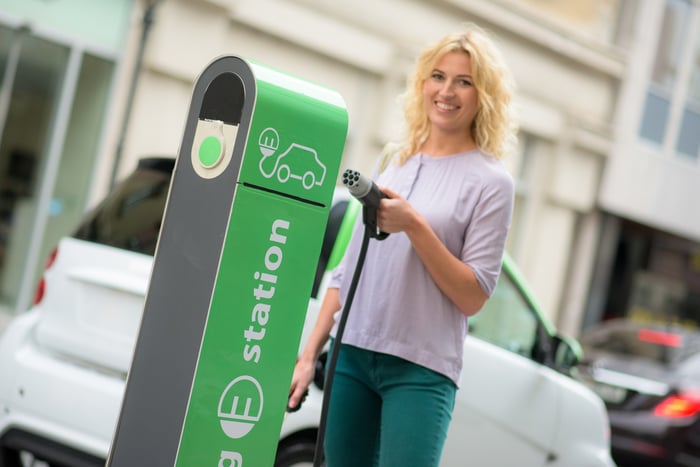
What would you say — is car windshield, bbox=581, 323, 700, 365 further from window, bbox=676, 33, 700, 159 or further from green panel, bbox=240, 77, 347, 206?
window, bbox=676, 33, 700, 159

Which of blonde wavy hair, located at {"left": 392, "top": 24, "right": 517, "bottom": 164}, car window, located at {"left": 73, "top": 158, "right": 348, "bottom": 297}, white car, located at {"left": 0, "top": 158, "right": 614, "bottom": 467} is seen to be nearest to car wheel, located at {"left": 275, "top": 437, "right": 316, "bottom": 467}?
white car, located at {"left": 0, "top": 158, "right": 614, "bottom": 467}

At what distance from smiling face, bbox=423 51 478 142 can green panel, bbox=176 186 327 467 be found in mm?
552

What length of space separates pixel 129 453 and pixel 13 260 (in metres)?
8.20

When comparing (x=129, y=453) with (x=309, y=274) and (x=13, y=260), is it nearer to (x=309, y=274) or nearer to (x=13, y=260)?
(x=309, y=274)

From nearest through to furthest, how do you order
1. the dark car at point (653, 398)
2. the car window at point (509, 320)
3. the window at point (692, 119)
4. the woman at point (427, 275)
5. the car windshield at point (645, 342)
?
the woman at point (427, 275) < the car window at point (509, 320) < the dark car at point (653, 398) < the car windshield at point (645, 342) < the window at point (692, 119)

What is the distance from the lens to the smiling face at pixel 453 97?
3.14 meters

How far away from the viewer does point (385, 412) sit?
118 inches

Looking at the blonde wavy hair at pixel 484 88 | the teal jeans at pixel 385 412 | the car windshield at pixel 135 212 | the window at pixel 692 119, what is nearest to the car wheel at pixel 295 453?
the car windshield at pixel 135 212

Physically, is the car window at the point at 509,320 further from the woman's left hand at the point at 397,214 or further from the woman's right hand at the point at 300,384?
the woman's left hand at the point at 397,214

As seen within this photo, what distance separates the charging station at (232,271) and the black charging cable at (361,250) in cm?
8

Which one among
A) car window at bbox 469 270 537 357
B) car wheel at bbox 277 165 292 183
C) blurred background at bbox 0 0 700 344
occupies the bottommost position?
car window at bbox 469 270 537 357

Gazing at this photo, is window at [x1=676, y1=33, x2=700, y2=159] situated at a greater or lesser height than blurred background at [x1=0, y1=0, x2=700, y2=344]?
greater

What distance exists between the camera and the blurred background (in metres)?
10.5

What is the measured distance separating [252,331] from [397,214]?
0.49 meters
